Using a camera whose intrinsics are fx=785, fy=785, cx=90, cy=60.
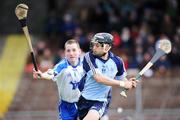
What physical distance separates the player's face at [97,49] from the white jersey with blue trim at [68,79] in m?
0.76

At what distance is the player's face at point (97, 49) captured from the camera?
1079 cm

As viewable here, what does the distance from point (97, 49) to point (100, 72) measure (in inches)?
12.6

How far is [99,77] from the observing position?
10.7 meters

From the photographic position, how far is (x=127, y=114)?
15.5m

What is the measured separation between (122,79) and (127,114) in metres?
4.54

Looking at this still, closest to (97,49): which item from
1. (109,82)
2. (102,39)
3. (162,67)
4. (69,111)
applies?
(102,39)

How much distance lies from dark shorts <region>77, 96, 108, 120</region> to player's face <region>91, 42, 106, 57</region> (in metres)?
0.70

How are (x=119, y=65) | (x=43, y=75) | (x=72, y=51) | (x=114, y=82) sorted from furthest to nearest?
(x=72, y=51) → (x=43, y=75) → (x=119, y=65) → (x=114, y=82)

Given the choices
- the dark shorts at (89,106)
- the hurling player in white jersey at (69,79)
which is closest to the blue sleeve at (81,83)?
the hurling player in white jersey at (69,79)

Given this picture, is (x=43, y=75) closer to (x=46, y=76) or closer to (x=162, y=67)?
(x=46, y=76)

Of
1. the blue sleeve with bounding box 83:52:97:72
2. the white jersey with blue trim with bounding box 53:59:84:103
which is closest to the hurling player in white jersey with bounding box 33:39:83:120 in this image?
the white jersey with blue trim with bounding box 53:59:84:103

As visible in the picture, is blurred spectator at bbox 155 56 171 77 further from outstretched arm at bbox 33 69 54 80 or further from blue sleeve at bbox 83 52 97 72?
blue sleeve at bbox 83 52 97 72

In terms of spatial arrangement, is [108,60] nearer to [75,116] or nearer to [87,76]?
[87,76]

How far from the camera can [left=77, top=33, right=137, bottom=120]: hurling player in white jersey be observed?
10734 mm
